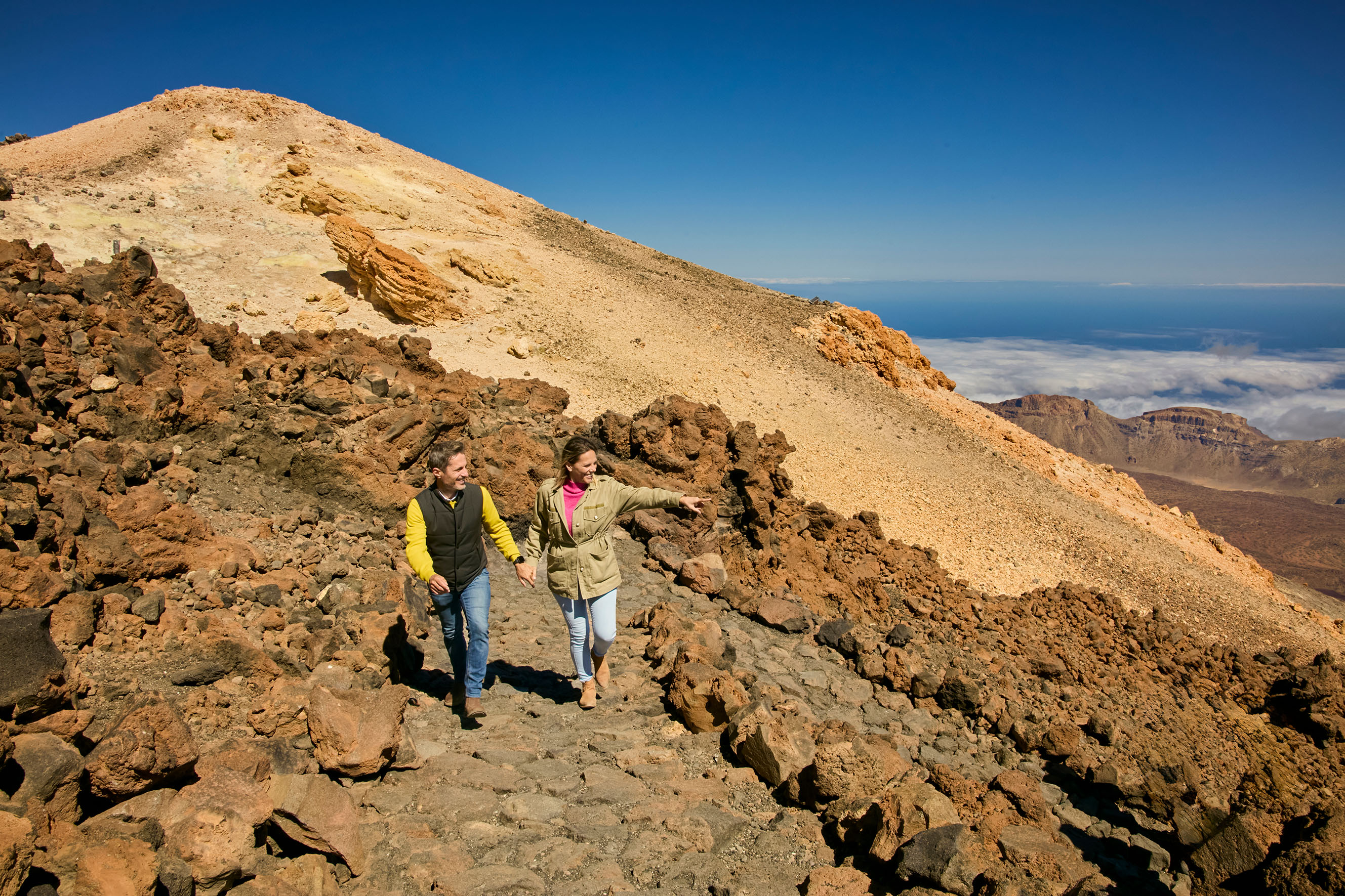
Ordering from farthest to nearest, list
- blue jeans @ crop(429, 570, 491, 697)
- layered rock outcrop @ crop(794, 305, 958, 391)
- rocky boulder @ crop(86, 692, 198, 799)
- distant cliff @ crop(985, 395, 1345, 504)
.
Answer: distant cliff @ crop(985, 395, 1345, 504) < layered rock outcrop @ crop(794, 305, 958, 391) < blue jeans @ crop(429, 570, 491, 697) < rocky boulder @ crop(86, 692, 198, 799)

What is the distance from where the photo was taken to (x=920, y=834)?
3293mm

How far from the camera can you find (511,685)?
→ 203 inches

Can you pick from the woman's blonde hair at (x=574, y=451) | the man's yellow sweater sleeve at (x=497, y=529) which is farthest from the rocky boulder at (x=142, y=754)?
the woman's blonde hair at (x=574, y=451)

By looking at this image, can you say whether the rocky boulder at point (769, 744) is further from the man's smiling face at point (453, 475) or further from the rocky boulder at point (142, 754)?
the rocky boulder at point (142, 754)

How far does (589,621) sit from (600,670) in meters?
0.56

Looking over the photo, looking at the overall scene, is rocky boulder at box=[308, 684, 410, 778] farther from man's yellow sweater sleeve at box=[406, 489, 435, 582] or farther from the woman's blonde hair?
the woman's blonde hair

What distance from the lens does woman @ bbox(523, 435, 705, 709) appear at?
4.37 m

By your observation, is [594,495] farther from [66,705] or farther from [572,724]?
[66,705]

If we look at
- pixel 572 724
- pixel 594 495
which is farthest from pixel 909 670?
pixel 594 495

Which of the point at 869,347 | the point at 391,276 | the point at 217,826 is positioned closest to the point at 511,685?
the point at 217,826

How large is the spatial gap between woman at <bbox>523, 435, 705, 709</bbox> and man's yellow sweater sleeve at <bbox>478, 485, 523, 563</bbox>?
0.43 feet

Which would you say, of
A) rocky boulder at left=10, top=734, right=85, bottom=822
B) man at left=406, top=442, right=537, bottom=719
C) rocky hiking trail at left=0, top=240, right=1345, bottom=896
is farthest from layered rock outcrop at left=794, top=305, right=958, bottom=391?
rocky boulder at left=10, top=734, right=85, bottom=822

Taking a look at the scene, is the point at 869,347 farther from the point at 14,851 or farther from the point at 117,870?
the point at 14,851

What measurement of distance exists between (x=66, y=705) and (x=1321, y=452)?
134 meters
